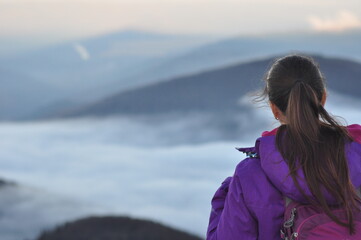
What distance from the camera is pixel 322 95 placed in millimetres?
1773

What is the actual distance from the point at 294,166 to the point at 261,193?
0.13 metres

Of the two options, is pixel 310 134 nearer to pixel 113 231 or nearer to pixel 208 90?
pixel 113 231

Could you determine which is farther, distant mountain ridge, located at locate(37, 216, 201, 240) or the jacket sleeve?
distant mountain ridge, located at locate(37, 216, 201, 240)

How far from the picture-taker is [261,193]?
168 cm

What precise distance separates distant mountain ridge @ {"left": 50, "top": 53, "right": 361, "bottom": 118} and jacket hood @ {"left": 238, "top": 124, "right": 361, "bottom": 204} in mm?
14371

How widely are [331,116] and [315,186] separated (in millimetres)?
247

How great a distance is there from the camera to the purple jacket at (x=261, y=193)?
1667mm

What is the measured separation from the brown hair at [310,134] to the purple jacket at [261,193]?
26mm

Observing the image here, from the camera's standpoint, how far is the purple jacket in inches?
65.6

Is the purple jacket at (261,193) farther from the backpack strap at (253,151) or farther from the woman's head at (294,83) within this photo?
the woman's head at (294,83)

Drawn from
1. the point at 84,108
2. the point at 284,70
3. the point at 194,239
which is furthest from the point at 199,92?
the point at 284,70

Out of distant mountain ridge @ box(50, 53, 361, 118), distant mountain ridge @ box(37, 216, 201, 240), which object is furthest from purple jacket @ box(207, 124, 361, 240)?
distant mountain ridge @ box(50, 53, 361, 118)

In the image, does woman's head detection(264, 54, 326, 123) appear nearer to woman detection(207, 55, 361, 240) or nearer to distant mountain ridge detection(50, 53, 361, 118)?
woman detection(207, 55, 361, 240)

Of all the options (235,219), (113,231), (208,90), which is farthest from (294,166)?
(208,90)
